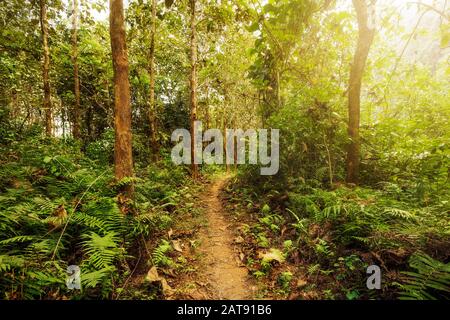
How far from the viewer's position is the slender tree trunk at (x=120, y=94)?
16.4 feet

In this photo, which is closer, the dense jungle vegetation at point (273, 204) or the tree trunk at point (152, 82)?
the dense jungle vegetation at point (273, 204)

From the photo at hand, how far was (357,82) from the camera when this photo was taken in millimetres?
6137

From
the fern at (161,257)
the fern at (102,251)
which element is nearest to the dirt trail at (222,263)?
the fern at (161,257)

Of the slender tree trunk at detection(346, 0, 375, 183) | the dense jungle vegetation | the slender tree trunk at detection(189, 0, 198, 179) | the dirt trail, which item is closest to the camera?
the dense jungle vegetation

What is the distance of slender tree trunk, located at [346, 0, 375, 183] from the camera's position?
5754 mm

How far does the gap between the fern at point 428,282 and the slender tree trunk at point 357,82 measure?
11.6 feet

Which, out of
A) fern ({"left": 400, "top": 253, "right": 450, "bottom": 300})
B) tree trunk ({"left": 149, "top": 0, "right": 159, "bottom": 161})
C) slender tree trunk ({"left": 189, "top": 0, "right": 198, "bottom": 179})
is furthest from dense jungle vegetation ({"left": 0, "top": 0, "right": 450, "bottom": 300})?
tree trunk ({"left": 149, "top": 0, "right": 159, "bottom": 161})

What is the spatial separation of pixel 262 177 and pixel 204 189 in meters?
3.13

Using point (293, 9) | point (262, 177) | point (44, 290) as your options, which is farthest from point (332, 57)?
point (44, 290)

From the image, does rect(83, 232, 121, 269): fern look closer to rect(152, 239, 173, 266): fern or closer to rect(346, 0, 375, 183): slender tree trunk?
rect(152, 239, 173, 266): fern

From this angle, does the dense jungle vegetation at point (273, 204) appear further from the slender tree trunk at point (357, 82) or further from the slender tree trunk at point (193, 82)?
the slender tree trunk at point (193, 82)

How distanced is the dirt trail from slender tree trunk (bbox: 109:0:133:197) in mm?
2031

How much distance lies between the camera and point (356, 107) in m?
6.28
